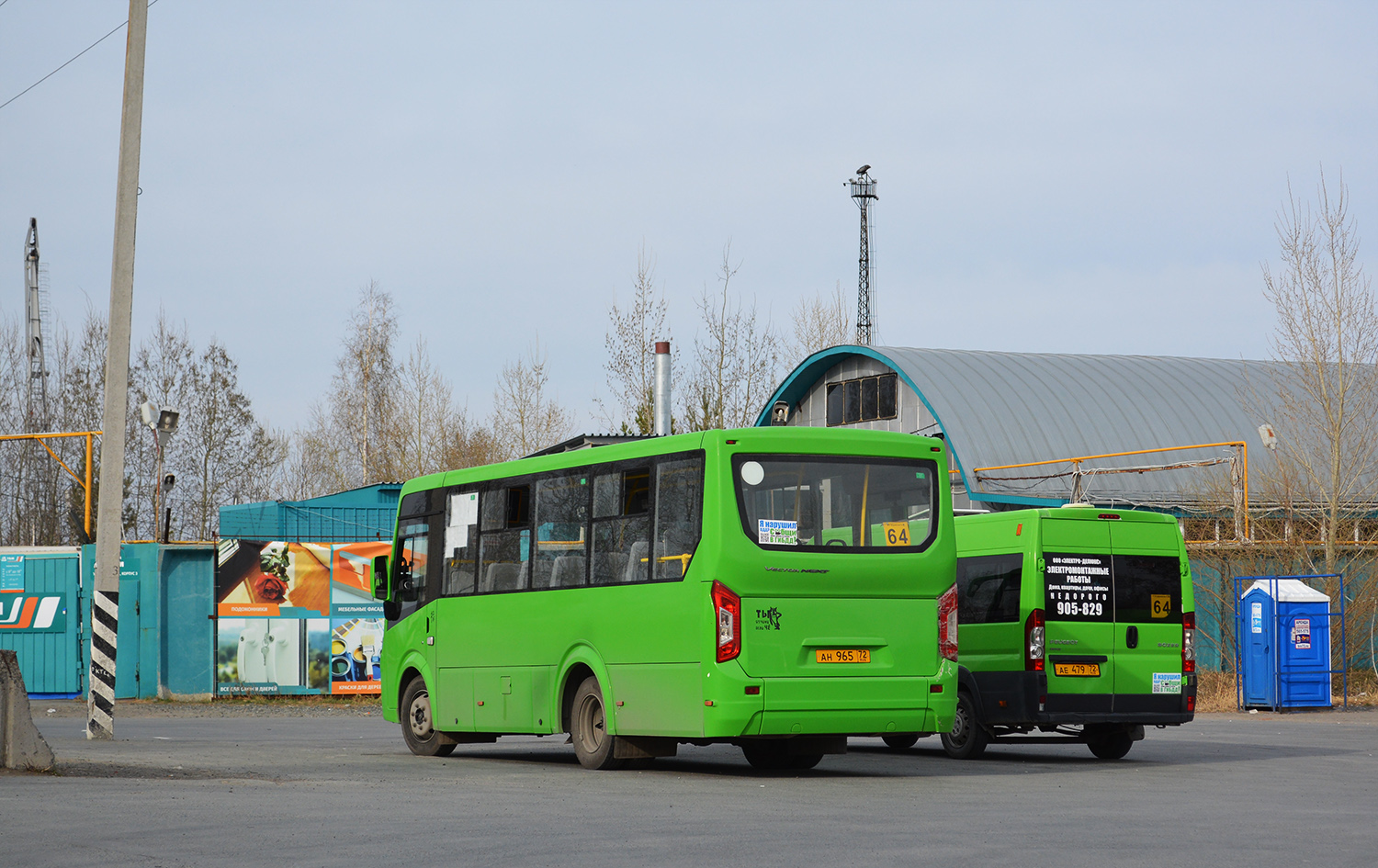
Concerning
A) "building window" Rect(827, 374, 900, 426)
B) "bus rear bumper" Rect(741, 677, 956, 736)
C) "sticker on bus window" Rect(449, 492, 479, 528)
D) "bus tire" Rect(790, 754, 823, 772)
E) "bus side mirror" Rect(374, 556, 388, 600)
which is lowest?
"bus tire" Rect(790, 754, 823, 772)

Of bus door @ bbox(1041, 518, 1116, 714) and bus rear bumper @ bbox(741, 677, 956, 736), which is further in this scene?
bus door @ bbox(1041, 518, 1116, 714)

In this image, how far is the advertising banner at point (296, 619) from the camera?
1130 inches

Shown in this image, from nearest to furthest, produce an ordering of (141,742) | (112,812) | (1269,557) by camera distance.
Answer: (112,812) → (141,742) → (1269,557)

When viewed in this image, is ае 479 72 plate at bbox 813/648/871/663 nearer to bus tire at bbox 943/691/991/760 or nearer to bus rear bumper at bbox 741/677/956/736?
bus rear bumper at bbox 741/677/956/736

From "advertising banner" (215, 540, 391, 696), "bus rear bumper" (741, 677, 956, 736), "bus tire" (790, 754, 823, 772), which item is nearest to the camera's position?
"bus rear bumper" (741, 677, 956, 736)

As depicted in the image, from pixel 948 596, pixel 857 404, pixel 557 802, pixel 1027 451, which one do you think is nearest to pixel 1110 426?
pixel 1027 451

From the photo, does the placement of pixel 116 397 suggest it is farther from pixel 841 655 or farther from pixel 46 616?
pixel 46 616

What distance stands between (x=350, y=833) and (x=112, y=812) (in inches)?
73.9

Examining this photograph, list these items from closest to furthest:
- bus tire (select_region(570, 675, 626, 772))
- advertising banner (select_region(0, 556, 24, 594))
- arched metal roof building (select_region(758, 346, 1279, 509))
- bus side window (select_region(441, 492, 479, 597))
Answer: bus tire (select_region(570, 675, 626, 772))
bus side window (select_region(441, 492, 479, 597))
advertising banner (select_region(0, 556, 24, 594))
arched metal roof building (select_region(758, 346, 1279, 509))

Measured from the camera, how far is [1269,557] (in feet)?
96.3

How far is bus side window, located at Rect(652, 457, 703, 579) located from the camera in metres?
13.4

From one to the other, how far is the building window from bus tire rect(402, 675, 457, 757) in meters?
26.2

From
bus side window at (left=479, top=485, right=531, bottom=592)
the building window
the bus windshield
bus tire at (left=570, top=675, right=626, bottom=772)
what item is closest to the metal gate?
bus side window at (left=479, top=485, right=531, bottom=592)

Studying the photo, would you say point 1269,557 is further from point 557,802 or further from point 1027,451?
point 557,802
